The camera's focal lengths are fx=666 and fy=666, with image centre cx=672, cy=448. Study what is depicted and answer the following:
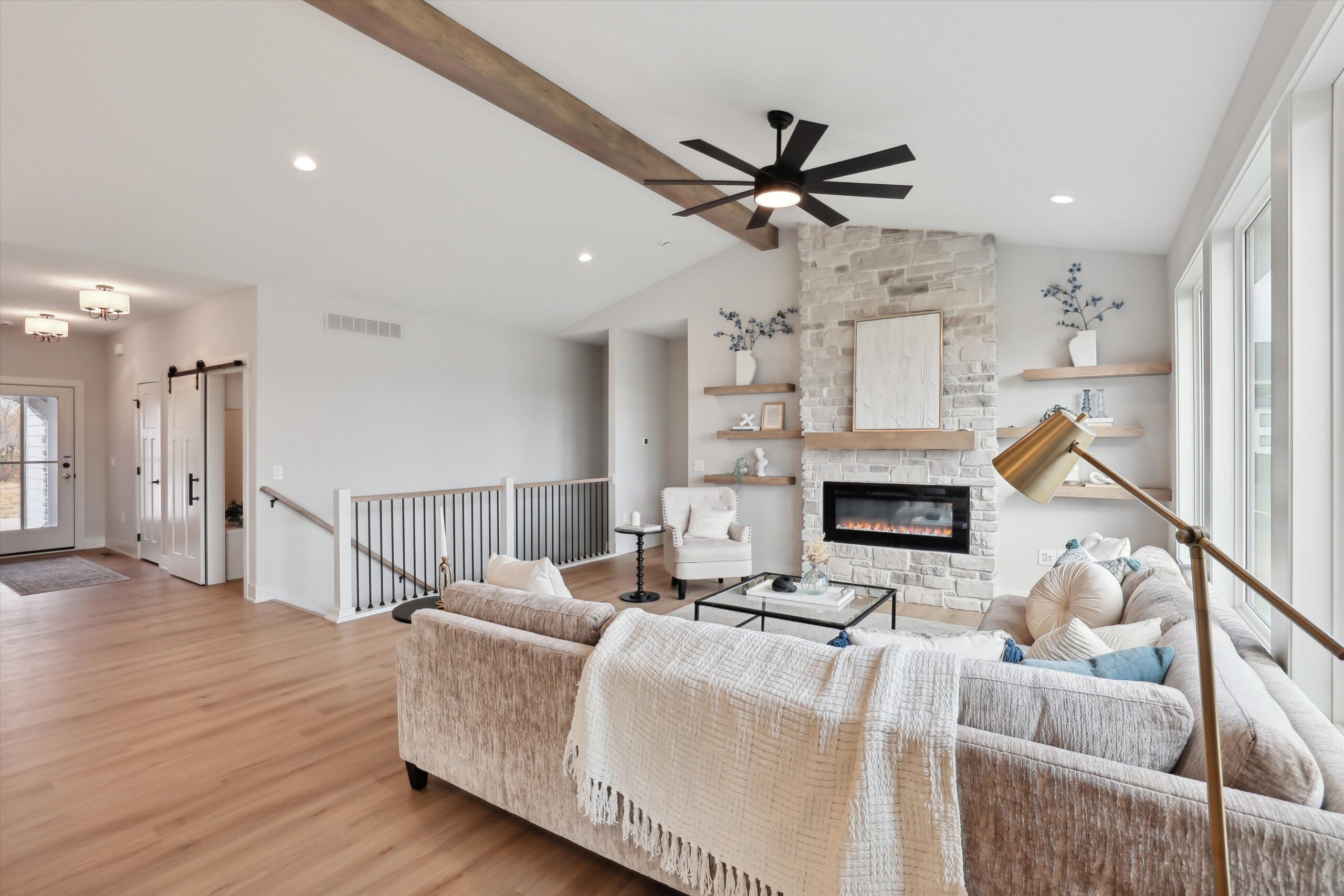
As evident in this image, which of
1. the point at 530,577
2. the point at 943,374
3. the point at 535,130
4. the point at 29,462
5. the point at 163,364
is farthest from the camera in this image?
the point at 29,462

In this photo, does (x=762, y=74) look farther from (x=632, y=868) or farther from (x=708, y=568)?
(x=708, y=568)

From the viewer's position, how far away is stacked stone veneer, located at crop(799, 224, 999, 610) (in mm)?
5258

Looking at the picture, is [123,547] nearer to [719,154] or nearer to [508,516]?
[508,516]

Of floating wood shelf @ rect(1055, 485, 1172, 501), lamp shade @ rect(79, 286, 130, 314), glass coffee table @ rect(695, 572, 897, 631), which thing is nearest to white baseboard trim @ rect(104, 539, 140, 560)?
lamp shade @ rect(79, 286, 130, 314)

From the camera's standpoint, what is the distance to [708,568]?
572 centimetres

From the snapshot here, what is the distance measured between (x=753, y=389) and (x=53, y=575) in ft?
23.3

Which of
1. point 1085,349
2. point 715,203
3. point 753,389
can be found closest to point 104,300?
point 715,203

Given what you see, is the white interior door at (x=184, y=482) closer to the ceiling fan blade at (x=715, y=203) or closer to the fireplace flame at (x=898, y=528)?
the ceiling fan blade at (x=715, y=203)

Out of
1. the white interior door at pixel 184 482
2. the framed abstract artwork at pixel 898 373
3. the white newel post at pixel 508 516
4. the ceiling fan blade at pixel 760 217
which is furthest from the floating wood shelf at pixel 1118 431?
the white interior door at pixel 184 482

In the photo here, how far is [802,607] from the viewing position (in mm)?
3807

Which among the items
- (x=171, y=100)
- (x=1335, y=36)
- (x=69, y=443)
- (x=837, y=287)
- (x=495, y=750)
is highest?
(x=171, y=100)

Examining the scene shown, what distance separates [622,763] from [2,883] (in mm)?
1987

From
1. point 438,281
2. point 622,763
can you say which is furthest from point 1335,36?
point 438,281

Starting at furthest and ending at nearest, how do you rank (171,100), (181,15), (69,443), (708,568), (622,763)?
(69,443) < (708,568) < (171,100) < (181,15) < (622,763)
